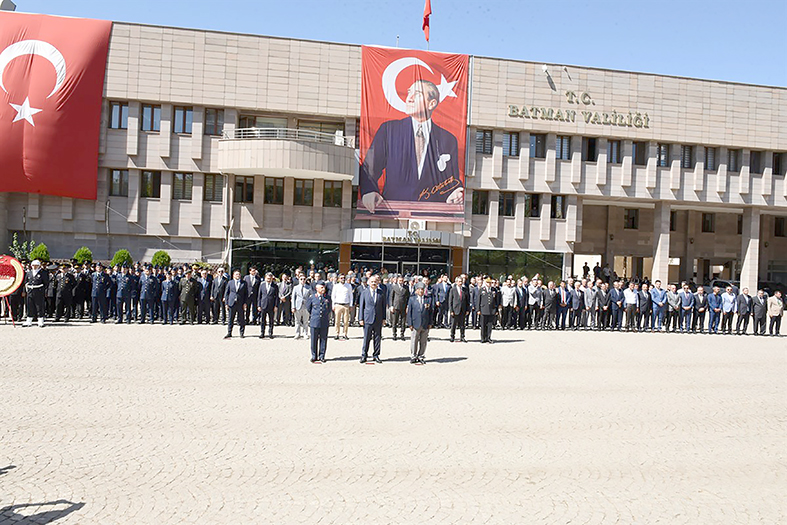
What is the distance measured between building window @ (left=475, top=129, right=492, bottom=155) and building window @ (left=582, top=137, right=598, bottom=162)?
5.91m

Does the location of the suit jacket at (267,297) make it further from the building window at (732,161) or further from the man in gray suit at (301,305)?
the building window at (732,161)

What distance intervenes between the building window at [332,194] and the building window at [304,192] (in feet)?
2.54

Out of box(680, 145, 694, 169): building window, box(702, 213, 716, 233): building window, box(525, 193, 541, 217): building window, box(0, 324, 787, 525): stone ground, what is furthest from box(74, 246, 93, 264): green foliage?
box(702, 213, 716, 233): building window

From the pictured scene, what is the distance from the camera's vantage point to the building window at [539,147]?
36.6 metres

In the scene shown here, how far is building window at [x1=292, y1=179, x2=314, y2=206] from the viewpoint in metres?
34.6

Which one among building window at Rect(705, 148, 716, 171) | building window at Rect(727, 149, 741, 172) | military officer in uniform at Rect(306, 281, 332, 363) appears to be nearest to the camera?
military officer in uniform at Rect(306, 281, 332, 363)

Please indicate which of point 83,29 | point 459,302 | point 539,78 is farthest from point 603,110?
point 83,29

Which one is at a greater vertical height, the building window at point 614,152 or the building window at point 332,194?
the building window at point 614,152

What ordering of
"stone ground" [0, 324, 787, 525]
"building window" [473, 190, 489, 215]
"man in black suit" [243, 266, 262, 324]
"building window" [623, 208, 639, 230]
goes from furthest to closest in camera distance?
"building window" [623, 208, 639, 230] → "building window" [473, 190, 489, 215] → "man in black suit" [243, 266, 262, 324] → "stone ground" [0, 324, 787, 525]

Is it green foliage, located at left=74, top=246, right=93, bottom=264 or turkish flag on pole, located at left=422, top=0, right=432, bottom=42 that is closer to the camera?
green foliage, located at left=74, top=246, right=93, bottom=264

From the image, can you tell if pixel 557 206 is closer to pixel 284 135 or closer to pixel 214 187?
pixel 284 135

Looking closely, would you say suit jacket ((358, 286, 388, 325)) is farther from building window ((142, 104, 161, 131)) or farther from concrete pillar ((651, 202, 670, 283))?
concrete pillar ((651, 202, 670, 283))

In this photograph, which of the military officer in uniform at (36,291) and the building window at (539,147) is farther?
the building window at (539,147)

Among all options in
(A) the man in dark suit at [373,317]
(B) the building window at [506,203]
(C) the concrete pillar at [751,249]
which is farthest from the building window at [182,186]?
(C) the concrete pillar at [751,249]
